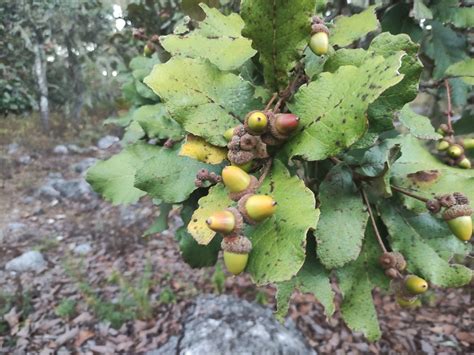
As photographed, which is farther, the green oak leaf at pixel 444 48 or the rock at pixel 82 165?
the rock at pixel 82 165

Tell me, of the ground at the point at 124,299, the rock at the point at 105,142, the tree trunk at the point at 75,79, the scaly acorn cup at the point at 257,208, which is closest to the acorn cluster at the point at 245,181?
the scaly acorn cup at the point at 257,208

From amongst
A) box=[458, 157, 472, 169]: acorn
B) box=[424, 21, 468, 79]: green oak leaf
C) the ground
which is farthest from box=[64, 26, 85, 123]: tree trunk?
box=[458, 157, 472, 169]: acorn

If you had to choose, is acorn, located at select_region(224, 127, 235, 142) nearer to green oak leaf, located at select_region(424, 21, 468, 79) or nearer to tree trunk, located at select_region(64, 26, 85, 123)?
green oak leaf, located at select_region(424, 21, 468, 79)

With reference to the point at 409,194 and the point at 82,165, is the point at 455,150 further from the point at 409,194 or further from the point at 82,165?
the point at 82,165

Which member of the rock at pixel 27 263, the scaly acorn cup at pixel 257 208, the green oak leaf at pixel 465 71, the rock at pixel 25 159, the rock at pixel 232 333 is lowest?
the rock at pixel 25 159

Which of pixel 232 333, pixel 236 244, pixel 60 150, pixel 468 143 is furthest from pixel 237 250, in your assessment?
pixel 60 150

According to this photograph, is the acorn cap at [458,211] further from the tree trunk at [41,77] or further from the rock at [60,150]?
the tree trunk at [41,77]
